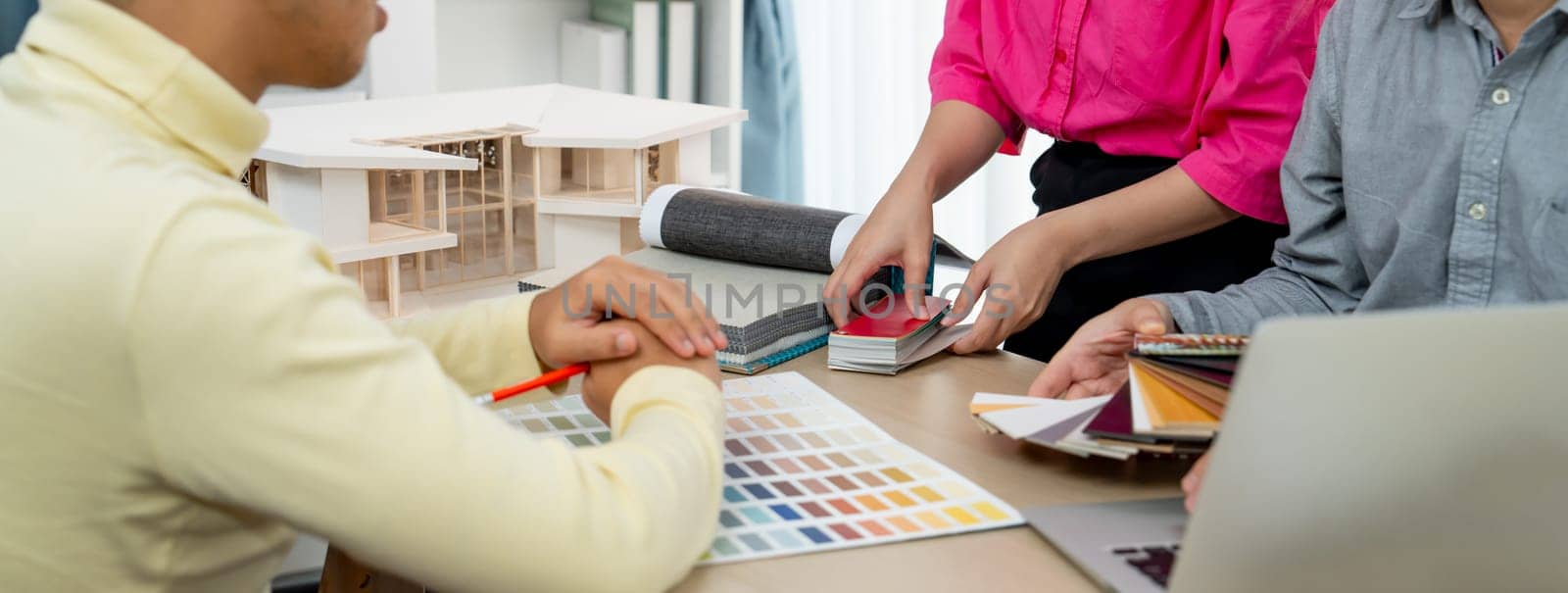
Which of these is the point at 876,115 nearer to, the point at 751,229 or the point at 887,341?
the point at 751,229

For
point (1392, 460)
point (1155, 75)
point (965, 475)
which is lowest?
point (965, 475)

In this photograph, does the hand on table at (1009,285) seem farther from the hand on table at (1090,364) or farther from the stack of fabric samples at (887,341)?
the hand on table at (1090,364)

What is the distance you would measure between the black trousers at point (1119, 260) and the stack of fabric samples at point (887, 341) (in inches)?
9.8

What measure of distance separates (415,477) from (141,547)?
0.20 metres

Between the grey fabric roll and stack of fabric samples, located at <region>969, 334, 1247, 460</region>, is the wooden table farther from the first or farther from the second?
the grey fabric roll

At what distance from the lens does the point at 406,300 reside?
1.59 m

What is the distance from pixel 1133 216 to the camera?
1.27 metres

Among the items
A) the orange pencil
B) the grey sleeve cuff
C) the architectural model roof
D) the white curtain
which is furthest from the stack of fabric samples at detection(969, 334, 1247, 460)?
the white curtain

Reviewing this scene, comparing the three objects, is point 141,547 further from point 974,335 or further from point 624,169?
point 624,169

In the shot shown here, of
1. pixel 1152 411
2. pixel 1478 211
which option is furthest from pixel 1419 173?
pixel 1152 411

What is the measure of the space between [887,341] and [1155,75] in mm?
393

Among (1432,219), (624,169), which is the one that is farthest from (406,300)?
(1432,219)

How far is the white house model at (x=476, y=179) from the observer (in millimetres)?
1480

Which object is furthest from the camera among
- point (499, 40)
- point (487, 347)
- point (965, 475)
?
point (499, 40)
